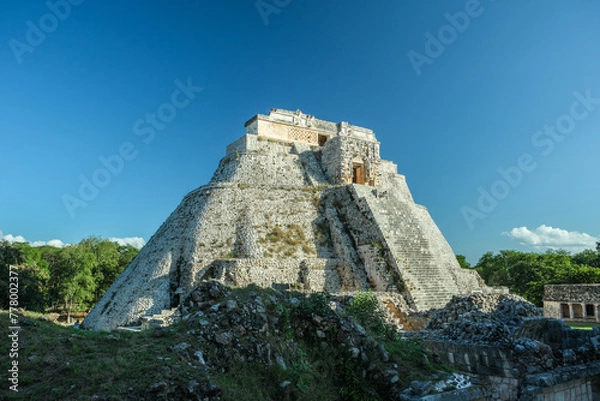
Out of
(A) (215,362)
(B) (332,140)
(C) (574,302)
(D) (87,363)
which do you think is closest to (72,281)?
(B) (332,140)

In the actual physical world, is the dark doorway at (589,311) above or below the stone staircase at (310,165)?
below

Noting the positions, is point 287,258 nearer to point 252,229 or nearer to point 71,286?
point 252,229

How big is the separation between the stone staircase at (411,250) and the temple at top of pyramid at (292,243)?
64 millimetres

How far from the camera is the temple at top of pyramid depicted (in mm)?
17547

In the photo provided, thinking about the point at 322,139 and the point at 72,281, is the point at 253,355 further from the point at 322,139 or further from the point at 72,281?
the point at 72,281

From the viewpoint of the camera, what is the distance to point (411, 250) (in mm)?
19562

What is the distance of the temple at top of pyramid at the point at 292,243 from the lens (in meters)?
17.5

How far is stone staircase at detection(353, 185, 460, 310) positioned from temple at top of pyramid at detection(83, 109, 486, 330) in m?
0.06

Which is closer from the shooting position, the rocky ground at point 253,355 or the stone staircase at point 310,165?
the rocky ground at point 253,355

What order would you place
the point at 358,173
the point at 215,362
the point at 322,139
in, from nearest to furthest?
the point at 215,362 < the point at 358,173 < the point at 322,139

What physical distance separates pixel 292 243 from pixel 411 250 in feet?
20.1

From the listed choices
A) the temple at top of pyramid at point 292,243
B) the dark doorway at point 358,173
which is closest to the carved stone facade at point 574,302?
the temple at top of pyramid at point 292,243

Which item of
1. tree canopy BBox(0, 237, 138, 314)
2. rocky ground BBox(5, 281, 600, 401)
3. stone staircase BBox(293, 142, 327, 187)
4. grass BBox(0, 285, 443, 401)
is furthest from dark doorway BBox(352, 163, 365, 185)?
tree canopy BBox(0, 237, 138, 314)

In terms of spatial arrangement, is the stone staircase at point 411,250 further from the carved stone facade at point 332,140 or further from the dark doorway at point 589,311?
the dark doorway at point 589,311
